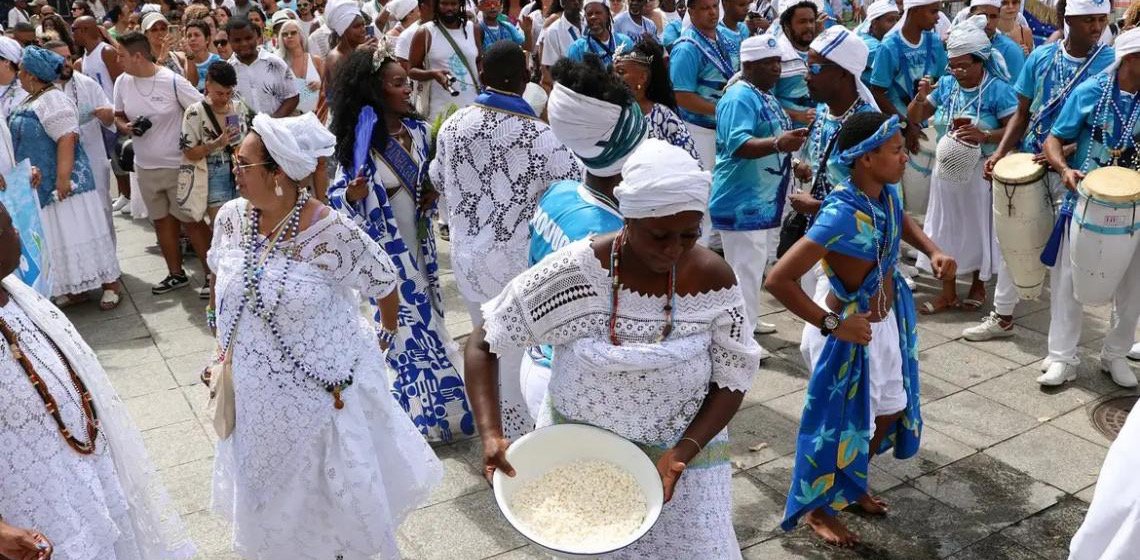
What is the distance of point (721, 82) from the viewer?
787 centimetres

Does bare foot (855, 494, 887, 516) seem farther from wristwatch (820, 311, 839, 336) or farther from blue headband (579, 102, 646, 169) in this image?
blue headband (579, 102, 646, 169)

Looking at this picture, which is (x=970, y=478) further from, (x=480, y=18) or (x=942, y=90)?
(x=480, y=18)

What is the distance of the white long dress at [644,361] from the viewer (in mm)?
3131

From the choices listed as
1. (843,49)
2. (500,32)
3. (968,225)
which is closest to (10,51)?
(500,32)

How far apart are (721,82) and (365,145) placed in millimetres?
3317

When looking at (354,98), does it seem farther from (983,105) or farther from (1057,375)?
(983,105)

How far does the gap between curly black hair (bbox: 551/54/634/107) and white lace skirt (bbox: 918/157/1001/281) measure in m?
4.44

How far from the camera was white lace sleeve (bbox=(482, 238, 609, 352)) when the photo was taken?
10.4 feet

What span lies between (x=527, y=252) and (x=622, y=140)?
3.91ft

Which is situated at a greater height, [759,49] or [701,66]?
[759,49]

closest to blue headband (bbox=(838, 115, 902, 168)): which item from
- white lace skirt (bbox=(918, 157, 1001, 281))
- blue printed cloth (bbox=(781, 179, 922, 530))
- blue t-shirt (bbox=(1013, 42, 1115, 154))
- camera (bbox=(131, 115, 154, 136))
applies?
blue printed cloth (bbox=(781, 179, 922, 530))

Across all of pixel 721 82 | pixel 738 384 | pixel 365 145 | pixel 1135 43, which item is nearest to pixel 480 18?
pixel 721 82

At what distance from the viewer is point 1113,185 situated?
5.92 metres

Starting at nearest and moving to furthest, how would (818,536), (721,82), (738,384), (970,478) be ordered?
(738,384), (818,536), (970,478), (721,82)
